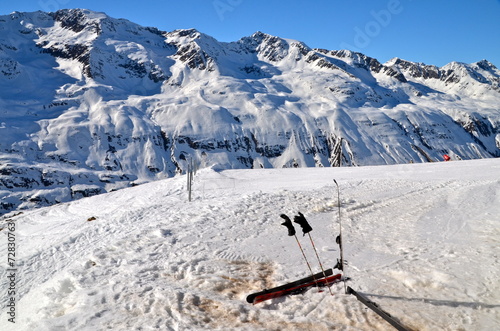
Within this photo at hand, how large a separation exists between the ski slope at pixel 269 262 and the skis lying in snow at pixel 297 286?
192 millimetres

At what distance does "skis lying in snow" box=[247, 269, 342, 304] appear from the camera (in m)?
7.38

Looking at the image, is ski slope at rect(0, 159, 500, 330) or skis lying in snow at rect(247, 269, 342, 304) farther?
skis lying in snow at rect(247, 269, 342, 304)

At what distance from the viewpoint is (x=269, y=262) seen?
33.0ft

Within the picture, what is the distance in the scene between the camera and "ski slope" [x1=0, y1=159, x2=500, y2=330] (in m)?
6.76

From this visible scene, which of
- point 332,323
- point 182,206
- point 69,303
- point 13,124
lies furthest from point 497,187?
point 13,124

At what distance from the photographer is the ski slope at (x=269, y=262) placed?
6.76 m

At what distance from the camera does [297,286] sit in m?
7.75

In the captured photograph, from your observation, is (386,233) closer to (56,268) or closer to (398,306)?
(398,306)

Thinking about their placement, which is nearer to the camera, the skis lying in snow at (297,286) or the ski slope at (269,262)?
the ski slope at (269,262)

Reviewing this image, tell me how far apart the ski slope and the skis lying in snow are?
0.63ft

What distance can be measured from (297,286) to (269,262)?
7.76ft

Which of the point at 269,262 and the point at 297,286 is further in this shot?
the point at 269,262

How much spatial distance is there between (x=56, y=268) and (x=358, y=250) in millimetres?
12409

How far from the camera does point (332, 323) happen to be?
254 inches
